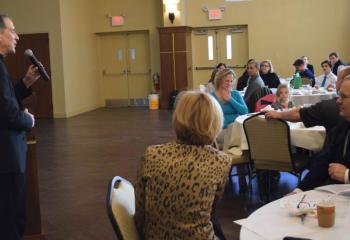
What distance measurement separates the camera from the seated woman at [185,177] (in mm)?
2084

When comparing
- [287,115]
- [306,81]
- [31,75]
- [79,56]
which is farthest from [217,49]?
[31,75]

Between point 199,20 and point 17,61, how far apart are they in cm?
519

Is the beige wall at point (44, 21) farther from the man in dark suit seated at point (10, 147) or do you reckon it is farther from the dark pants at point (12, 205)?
the dark pants at point (12, 205)

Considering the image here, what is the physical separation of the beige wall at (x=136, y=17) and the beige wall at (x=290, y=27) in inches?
61.8

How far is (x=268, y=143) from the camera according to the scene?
4.45m

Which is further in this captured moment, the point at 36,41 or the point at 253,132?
the point at 36,41

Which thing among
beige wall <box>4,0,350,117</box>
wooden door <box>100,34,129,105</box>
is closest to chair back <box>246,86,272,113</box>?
beige wall <box>4,0,350,117</box>

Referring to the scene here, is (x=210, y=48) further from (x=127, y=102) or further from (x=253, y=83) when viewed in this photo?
(x=253, y=83)

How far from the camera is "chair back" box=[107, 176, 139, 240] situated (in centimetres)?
198

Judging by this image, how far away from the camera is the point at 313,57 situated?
13781 mm

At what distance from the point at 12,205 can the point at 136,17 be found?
12182 millimetres

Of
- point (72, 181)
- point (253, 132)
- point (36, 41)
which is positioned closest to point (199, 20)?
point (36, 41)

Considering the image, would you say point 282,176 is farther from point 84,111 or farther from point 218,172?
point 84,111

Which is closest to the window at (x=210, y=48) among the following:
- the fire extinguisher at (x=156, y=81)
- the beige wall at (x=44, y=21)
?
the fire extinguisher at (x=156, y=81)
